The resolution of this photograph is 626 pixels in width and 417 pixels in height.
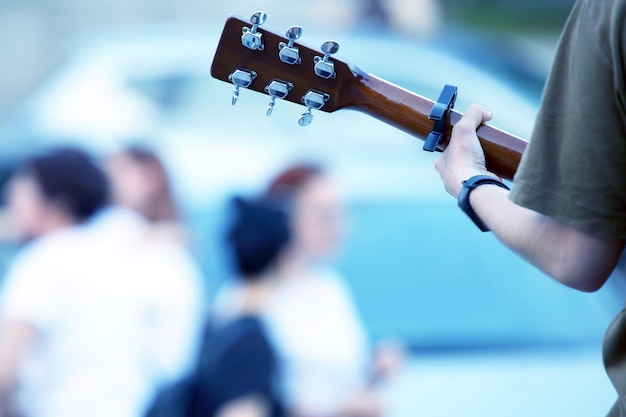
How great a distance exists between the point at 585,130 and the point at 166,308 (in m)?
2.56

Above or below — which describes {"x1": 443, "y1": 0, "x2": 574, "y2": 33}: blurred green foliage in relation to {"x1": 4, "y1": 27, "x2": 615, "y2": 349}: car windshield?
below

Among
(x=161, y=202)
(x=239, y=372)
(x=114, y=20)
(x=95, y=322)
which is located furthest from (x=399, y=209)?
(x=114, y=20)

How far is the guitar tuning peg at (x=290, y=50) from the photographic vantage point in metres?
1.88

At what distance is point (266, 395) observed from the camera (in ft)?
11.7

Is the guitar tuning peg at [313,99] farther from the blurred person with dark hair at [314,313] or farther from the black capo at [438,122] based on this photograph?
the blurred person with dark hair at [314,313]

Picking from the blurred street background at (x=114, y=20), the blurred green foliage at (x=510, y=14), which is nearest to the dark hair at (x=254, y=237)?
the blurred street background at (x=114, y=20)

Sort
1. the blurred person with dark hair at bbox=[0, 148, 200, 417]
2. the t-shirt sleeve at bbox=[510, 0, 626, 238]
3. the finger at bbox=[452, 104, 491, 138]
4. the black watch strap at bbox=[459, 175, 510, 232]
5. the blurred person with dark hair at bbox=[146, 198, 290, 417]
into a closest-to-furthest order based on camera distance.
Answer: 1. the t-shirt sleeve at bbox=[510, 0, 626, 238]
2. the black watch strap at bbox=[459, 175, 510, 232]
3. the finger at bbox=[452, 104, 491, 138]
4. the blurred person with dark hair at bbox=[146, 198, 290, 417]
5. the blurred person with dark hair at bbox=[0, 148, 200, 417]

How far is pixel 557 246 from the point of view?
1556 millimetres

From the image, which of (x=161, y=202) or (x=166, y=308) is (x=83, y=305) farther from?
(x=161, y=202)

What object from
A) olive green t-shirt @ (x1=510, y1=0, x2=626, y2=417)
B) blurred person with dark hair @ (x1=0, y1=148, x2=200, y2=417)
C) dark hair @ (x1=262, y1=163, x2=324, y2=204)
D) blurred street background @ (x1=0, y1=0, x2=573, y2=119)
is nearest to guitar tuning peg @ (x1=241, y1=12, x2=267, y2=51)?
olive green t-shirt @ (x1=510, y1=0, x2=626, y2=417)

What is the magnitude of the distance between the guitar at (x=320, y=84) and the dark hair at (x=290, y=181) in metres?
Answer: 2.07

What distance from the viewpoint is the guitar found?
187cm

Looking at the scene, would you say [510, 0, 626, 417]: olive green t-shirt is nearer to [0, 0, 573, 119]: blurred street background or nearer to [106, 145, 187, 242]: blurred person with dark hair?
[106, 145, 187, 242]: blurred person with dark hair

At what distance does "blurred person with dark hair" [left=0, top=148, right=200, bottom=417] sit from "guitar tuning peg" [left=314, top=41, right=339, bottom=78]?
1909 mm
